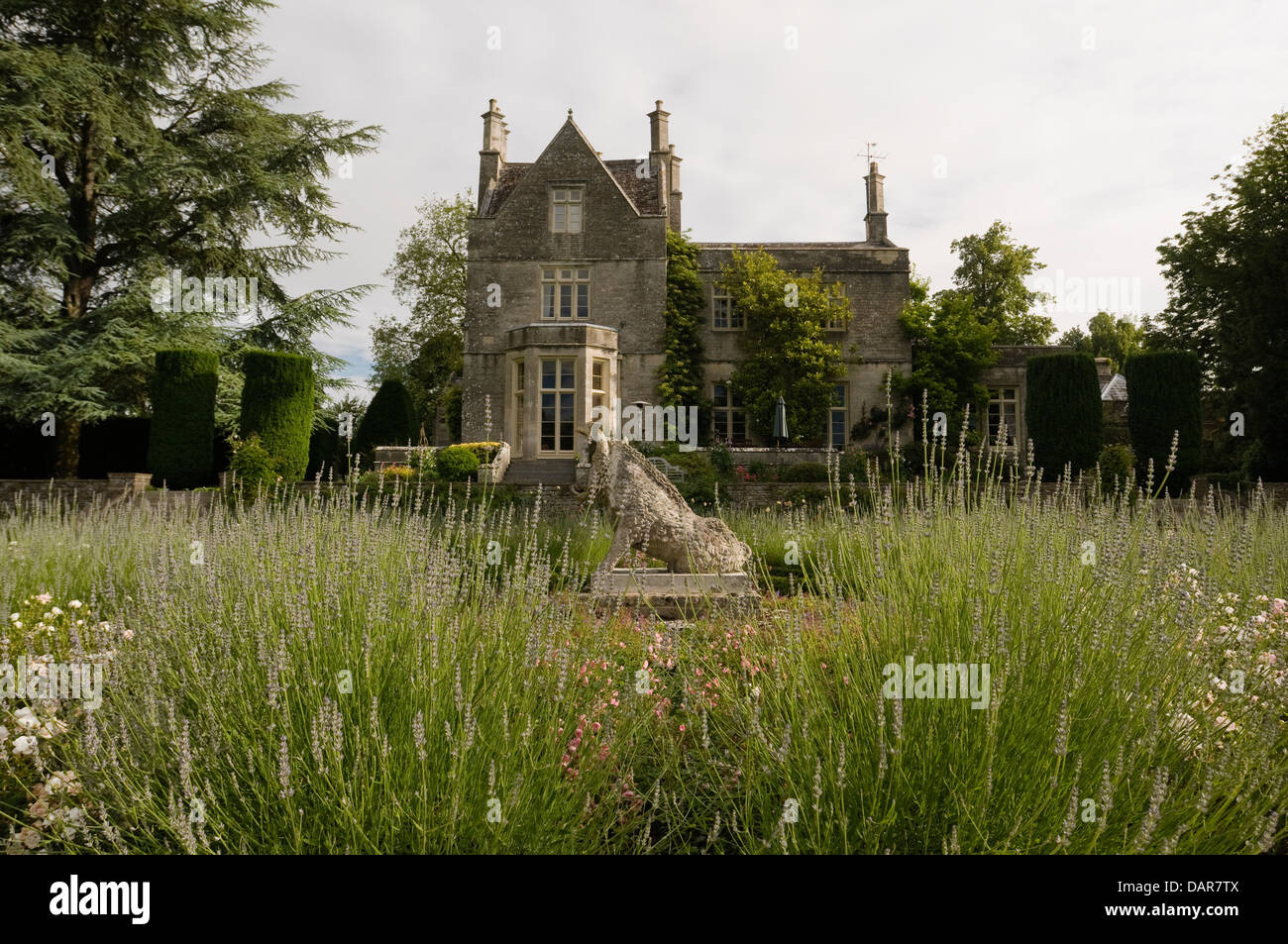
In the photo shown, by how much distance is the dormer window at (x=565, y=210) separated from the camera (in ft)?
76.7

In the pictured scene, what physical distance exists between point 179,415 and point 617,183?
44.3 feet

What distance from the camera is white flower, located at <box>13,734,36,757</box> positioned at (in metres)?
2.85

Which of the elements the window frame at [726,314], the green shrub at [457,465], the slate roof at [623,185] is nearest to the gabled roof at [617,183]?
the slate roof at [623,185]

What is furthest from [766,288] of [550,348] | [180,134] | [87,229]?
[87,229]

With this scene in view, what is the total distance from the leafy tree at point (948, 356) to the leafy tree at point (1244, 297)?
4.89 meters

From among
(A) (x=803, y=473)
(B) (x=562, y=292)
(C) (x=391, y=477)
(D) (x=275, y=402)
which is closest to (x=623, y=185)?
(B) (x=562, y=292)

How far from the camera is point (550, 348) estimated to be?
2148 cm

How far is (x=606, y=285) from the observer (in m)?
23.3

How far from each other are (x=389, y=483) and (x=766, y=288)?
12.4m

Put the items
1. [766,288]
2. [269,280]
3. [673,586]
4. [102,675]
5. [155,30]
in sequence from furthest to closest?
[766,288], [269,280], [155,30], [673,586], [102,675]

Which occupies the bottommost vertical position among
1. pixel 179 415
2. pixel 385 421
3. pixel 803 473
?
pixel 803 473

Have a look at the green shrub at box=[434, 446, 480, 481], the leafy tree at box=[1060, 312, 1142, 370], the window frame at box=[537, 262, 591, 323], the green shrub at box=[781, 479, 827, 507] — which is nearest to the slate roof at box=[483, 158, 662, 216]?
the window frame at box=[537, 262, 591, 323]

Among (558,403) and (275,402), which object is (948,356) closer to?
(558,403)
